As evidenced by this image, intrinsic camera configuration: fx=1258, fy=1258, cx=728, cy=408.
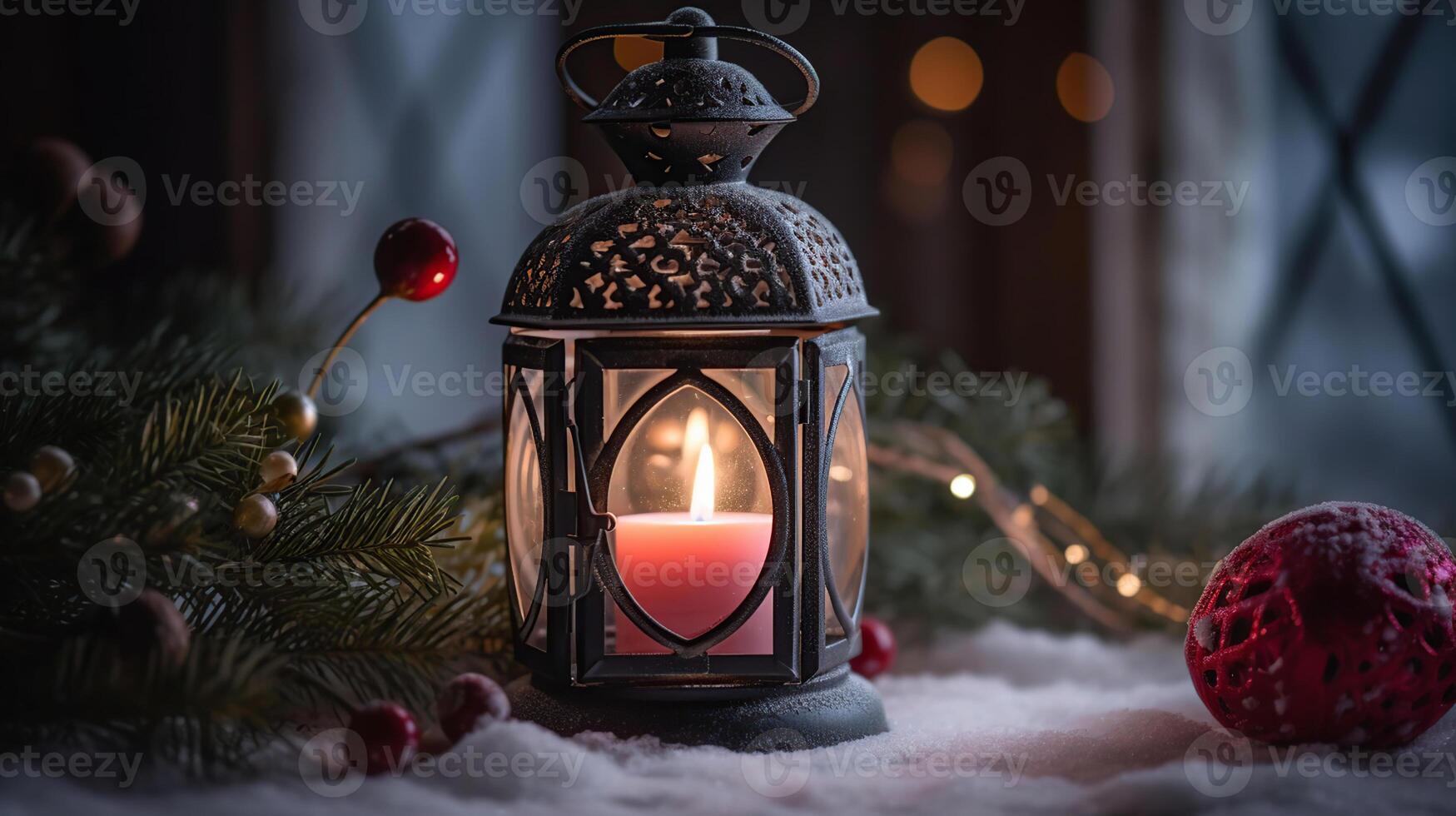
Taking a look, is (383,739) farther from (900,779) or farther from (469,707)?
(900,779)

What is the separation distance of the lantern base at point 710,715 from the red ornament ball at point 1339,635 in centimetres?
30

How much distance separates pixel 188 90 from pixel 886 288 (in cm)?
110

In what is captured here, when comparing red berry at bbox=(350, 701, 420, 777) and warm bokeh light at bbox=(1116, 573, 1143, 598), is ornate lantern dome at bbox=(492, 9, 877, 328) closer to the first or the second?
red berry at bbox=(350, 701, 420, 777)

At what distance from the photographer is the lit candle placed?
3.28ft

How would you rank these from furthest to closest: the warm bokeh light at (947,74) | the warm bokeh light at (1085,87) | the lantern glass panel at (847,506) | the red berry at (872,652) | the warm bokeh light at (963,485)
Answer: the warm bokeh light at (947,74)
the warm bokeh light at (1085,87)
the warm bokeh light at (963,485)
the red berry at (872,652)
the lantern glass panel at (847,506)

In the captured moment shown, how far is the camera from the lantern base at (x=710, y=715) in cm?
99

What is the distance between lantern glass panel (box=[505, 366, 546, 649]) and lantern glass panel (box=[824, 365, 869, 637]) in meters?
0.25

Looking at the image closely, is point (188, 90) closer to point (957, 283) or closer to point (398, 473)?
point (398, 473)

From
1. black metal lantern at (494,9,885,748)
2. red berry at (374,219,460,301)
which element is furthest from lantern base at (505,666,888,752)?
red berry at (374,219,460,301)

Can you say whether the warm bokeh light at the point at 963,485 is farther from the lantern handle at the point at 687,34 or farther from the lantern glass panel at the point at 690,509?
the lantern handle at the point at 687,34

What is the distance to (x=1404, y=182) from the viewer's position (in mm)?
1650

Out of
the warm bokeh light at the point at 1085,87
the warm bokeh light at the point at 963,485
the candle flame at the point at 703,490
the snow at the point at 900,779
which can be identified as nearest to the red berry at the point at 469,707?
the snow at the point at 900,779

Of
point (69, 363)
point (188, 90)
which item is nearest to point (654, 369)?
point (69, 363)

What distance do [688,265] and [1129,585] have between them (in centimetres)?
76
